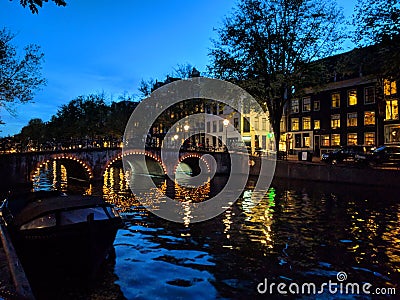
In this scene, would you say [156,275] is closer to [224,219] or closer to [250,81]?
[224,219]

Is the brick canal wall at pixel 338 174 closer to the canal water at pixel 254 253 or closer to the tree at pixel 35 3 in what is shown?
the canal water at pixel 254 253

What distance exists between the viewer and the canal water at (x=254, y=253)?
389 inches

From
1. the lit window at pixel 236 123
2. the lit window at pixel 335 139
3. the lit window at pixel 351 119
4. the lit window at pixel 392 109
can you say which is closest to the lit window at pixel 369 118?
the lit window at pixel 351 119

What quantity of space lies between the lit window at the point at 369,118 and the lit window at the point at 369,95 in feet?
5.12

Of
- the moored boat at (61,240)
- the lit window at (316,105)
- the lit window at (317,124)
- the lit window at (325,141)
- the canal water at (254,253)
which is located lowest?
the canal water at (254,253)

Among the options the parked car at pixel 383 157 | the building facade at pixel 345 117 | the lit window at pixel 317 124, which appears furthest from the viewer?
the lit window at pixel 317 124

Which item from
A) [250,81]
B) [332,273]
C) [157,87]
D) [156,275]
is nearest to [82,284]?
[156,275]

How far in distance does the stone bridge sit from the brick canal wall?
12102 mm

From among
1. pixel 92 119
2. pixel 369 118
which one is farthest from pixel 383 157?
pixel 92 119

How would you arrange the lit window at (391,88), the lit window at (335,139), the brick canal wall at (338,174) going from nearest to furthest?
1. the brick canal wall at (338,174)
2. the lit window at (391,88)
3. the lit window at (335,139)

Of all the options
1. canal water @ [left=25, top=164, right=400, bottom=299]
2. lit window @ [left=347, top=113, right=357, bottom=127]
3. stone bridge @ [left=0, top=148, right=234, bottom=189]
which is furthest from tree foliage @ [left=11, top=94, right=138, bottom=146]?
canal water @ [left=25, top=164, right=400, bottom=299]

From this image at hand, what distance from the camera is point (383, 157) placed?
3528cm

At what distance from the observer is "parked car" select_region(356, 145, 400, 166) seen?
1330 inches

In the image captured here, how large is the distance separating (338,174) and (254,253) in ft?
82.0
